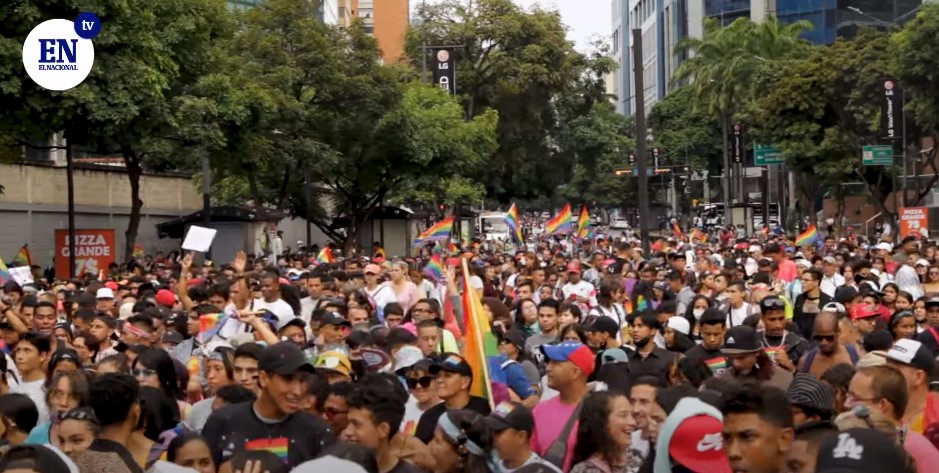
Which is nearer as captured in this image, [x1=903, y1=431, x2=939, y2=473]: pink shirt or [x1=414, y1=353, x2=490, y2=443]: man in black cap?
[x1=903, y1=431, x2=939, y2=473]: pink shirt

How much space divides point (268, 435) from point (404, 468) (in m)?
0.91

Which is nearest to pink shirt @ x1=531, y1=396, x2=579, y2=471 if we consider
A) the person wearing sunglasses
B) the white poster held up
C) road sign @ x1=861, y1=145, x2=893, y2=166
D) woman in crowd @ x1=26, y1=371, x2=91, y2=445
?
the person wearing sunglasses

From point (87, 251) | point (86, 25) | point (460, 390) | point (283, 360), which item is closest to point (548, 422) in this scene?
point (460, 390)

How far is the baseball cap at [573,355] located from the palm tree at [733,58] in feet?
206

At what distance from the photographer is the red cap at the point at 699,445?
20.0 ft

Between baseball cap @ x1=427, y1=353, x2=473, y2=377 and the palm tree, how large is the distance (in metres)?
62.9

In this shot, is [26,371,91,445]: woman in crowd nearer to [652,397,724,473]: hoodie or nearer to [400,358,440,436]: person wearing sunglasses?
[400,358,440,436]: person wearing sunglasses

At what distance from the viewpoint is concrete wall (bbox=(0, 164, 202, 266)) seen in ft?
124

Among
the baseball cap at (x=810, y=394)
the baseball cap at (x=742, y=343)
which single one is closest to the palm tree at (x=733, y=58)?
the baseball cap at (x=742, y=343)

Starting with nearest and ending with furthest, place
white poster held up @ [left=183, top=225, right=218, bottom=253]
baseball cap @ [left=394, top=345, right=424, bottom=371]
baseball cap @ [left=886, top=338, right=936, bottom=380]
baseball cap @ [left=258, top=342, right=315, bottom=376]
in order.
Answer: baseball cap @ [left=258, top=342, right=315, bottom=376] < baseball cap @ [left=886, top=338, right=936, bottom=380] < baseball cap @ [left=394, top=345, right=424, bottom=371] < white poster held up @ [left=183, top=225, right=218, bottom=253]

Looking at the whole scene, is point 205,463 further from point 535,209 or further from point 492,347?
point 535,209

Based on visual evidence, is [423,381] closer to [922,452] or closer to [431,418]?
[431,418]

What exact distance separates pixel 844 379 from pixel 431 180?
39.4 metres

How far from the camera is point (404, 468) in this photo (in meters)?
6.73
